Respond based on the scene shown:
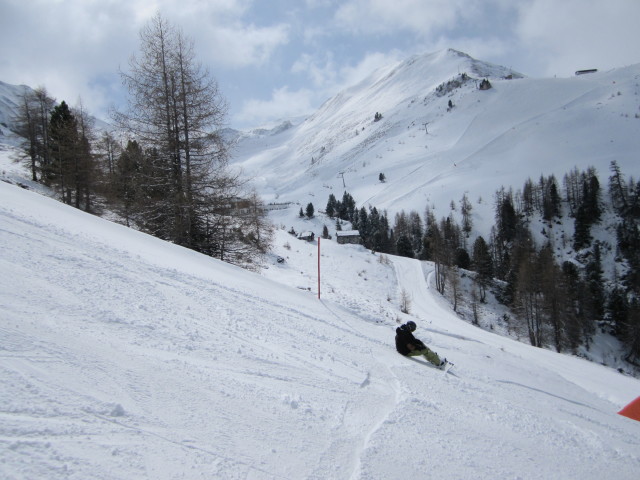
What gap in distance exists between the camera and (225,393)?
11.7 feet

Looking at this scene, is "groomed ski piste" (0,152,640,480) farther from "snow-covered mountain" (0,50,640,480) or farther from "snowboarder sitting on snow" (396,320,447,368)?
"snowboarder sitting on snow" (396,320,447,368)

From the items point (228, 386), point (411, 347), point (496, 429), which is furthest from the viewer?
point (411, 347)

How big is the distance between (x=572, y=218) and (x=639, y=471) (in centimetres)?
11503

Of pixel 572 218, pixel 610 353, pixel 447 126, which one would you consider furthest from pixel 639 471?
pixel 447 126

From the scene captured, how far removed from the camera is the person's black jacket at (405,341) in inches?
274

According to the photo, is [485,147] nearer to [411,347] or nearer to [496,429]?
[411,347]

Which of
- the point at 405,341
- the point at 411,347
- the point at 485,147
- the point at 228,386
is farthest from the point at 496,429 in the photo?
the point at 485,147

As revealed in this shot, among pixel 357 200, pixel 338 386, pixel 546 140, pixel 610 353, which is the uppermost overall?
pixel 546 140

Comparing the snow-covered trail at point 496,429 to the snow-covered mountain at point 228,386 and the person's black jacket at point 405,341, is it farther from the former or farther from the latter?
the person's black jacket at point 405,341

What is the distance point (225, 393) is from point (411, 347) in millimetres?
4431

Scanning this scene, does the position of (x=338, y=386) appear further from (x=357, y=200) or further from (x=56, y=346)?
(x=357, y=200)

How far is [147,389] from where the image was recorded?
3242 millimetres

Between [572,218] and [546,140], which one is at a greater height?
[546,140]

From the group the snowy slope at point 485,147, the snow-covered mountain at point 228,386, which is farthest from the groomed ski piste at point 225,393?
the snowy slope at point 485,147
